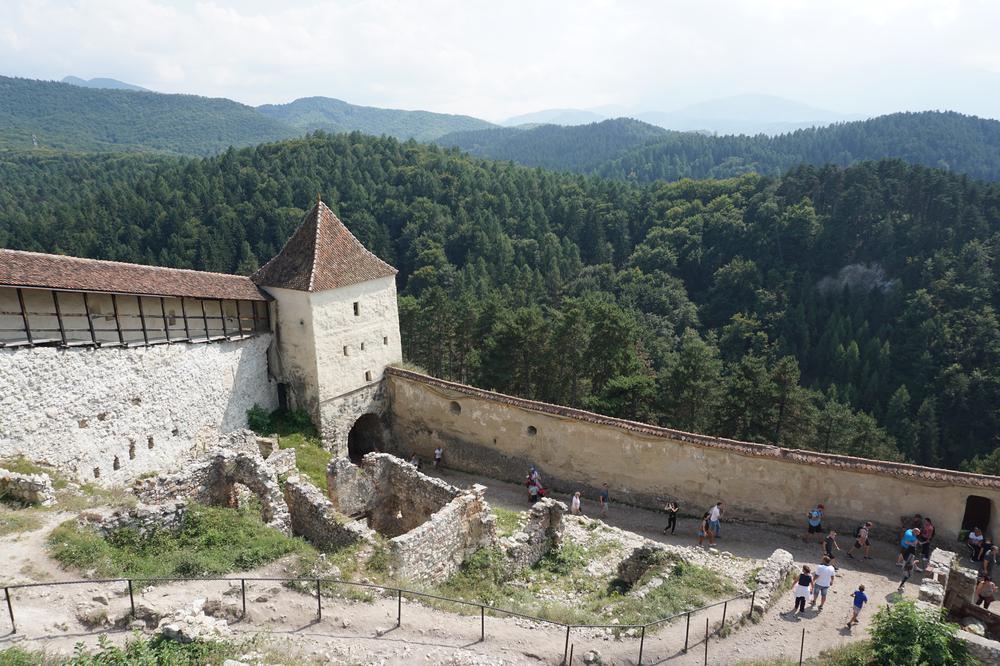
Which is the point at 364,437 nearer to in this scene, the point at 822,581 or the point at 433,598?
the point at 433,598

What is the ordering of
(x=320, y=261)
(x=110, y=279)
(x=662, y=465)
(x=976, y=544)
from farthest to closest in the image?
(x=320, y=261)
(x=662, y=465)
(x=110, y=279)
(x=976, y=544)

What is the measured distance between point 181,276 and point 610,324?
2707 cm

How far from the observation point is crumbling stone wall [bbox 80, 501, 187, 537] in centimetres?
1527

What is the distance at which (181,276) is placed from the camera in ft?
85.6

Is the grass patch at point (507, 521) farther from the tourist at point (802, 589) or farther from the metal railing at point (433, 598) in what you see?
the tourist at point (802, 589)

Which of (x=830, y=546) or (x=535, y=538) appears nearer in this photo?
(x=830, y=546)

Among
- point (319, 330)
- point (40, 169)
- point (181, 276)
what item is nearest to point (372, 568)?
point (319, 330)

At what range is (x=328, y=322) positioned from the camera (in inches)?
1107

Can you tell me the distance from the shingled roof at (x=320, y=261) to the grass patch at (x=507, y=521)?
12.5 m

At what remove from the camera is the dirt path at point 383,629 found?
39.1 ft

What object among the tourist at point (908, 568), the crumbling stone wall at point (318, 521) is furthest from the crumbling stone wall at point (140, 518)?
the tourist at point (908, 568)

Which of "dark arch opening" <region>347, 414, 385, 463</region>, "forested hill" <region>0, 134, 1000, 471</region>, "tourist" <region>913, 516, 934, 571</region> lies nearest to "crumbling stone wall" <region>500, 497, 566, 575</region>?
"tourist" <region>913, 516, 934, 571</region>

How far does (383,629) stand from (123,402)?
49.7ft

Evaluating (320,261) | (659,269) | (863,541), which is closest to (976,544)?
(863,541)
